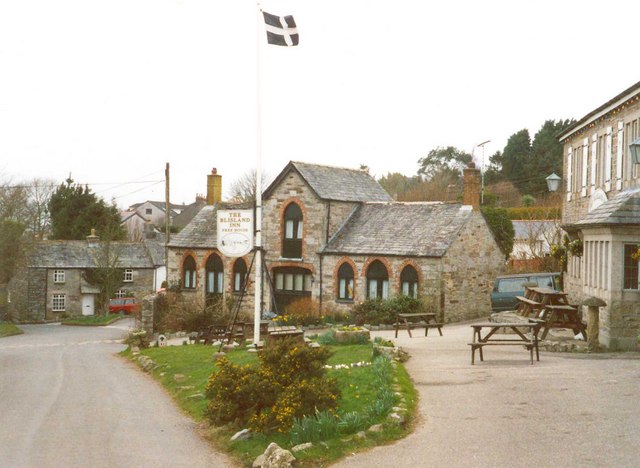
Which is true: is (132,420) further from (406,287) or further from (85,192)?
(85,192)

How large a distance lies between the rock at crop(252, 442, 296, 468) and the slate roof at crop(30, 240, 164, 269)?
52.8 m

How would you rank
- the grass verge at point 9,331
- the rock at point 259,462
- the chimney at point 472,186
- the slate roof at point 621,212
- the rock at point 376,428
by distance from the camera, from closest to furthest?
the rock at point 259,462, the rock at point 376,428, the slate roof at point 621,212, the chimney at point 472,186, the grass verge at point 9,331

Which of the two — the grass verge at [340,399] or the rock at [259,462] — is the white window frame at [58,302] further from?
the rock at [259,462]

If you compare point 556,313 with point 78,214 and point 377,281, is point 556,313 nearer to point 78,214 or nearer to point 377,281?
point 377,281

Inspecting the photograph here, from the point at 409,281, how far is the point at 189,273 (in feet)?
45.7

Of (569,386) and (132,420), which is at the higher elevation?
(569,386)

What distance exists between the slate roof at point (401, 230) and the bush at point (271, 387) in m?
21.6

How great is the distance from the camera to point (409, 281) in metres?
35.9

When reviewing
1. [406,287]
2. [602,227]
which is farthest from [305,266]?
[602,227]

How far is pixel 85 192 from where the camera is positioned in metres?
70.9

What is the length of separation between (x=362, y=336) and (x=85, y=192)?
54.1m

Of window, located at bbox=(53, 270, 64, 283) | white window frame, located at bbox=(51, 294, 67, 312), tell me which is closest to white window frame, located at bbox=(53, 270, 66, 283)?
window, located at bbox=(53, 270, 64, 283)

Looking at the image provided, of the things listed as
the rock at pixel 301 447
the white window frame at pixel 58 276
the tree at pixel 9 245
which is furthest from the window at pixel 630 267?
the white window frame at pixel 58 276

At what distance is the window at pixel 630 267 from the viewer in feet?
62.3
